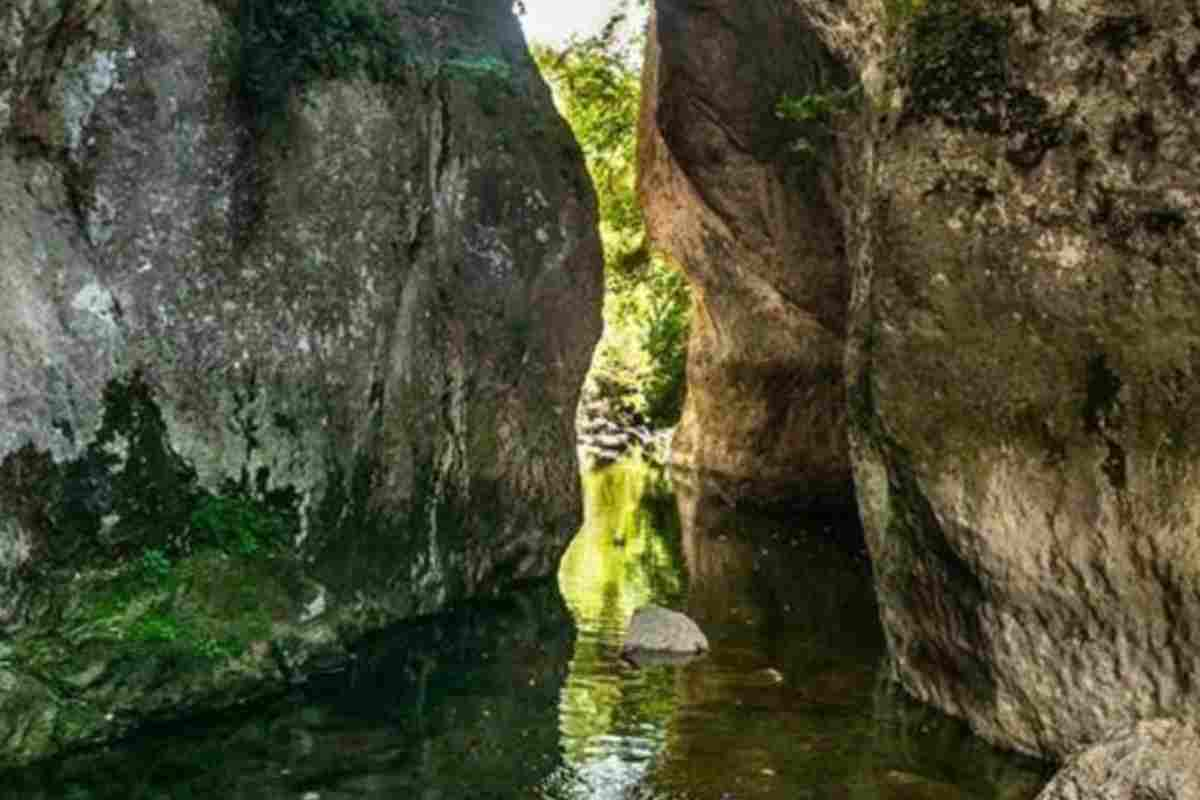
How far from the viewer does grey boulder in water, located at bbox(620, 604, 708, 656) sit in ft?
41.3

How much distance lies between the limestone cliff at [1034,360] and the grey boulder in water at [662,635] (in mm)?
2229

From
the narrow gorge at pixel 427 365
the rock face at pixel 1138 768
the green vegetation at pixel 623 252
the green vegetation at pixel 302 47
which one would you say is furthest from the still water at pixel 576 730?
the green vegetation at pixel 623 252

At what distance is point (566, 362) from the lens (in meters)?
16.6

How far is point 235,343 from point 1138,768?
7473 millimetres

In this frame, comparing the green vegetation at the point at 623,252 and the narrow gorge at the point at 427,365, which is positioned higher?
the green vegetation at the point at 623,252

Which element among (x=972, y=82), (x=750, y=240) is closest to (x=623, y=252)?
(x=750, y=240)

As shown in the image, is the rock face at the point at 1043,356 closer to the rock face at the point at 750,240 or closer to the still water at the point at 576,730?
the still water at the point at 576,730

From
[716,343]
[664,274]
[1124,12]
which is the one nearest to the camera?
[1124,12]

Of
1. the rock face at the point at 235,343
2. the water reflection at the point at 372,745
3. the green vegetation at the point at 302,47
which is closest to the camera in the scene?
the water reflection at the point at 372,745

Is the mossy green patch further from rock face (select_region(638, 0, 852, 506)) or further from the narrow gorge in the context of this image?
rock face (select_region(638, 0, 852, 506))

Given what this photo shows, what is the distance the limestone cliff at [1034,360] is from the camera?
8.70m

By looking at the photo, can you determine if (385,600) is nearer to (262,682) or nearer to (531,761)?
(262,682)

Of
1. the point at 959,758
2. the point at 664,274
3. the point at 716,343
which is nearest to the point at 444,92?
the point at 959,758

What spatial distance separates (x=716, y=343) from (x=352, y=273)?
1640 cm
